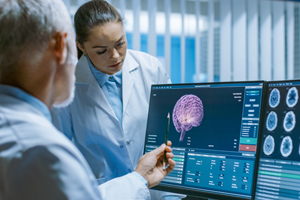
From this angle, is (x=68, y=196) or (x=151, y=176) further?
(x=151, y=176)

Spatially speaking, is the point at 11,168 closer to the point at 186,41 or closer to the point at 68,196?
the point at 68,196

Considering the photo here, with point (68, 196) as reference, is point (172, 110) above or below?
above

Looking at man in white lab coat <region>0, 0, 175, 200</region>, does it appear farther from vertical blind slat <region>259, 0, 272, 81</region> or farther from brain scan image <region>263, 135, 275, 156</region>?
vertical blind slat <region>259, 0, 272, 81</region>

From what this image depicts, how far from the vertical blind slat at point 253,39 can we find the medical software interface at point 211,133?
2138 millimetres

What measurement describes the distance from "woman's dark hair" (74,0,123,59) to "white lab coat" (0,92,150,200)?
94cm

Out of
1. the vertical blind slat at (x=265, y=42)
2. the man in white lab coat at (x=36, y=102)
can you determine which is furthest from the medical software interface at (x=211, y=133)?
the vertical blind slat at (x=265, y=42)

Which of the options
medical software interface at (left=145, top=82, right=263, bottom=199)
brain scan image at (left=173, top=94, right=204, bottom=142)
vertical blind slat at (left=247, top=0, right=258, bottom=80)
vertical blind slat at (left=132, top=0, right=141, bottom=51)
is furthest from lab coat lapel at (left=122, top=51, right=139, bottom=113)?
vertical blind slat at (left=247, top=0, right=258, bottom=80)

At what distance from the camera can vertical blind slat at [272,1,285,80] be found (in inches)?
135

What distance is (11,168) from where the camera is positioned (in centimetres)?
64

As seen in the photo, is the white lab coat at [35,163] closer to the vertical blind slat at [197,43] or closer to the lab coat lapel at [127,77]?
the lab coat lapel at [127,77]

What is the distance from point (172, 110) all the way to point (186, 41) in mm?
1963

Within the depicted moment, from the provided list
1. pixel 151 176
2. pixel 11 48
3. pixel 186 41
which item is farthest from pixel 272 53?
pixel 11 48

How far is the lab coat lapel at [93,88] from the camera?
1612 millimetres

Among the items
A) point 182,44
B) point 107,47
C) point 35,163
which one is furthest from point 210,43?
point 35,163
